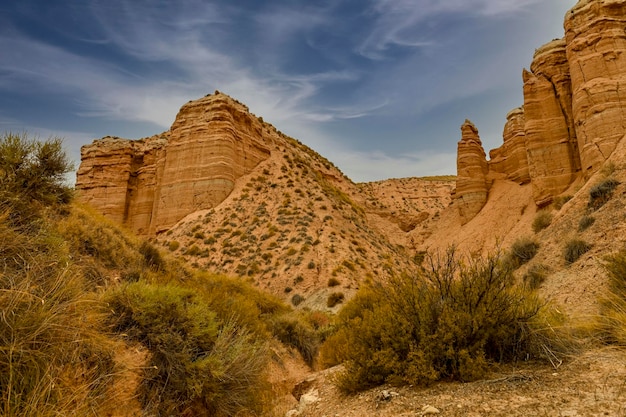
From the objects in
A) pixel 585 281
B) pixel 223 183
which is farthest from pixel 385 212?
pixel 585 281

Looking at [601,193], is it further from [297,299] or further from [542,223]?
[297,299]

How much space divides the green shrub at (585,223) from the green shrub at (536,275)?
2006 millimetres

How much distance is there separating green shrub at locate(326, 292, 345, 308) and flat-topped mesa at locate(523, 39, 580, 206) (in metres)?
14.5

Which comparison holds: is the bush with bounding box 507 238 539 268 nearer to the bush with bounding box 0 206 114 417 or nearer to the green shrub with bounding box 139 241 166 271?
the green shrub with bounding box 139 241 166 271

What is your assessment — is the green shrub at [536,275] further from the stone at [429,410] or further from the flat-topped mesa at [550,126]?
the flat-topped mesa at [550,126]

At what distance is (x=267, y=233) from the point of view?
24453 millimetres

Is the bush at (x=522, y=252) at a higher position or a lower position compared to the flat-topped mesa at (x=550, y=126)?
lower

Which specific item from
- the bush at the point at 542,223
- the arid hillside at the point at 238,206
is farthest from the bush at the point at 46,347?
the bush at the point at 542,223

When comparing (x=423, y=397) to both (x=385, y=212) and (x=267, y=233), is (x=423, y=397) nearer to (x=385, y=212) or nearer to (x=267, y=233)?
(x=267, y=233)

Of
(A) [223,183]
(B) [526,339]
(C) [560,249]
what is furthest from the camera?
(A) [223,183]

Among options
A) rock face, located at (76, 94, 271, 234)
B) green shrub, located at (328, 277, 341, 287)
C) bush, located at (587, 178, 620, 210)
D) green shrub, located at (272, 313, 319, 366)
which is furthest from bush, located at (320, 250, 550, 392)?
rock face, located at (76, 94, 271, 234)

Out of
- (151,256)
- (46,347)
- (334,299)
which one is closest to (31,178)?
(151,256)

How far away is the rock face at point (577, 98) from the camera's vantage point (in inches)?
683

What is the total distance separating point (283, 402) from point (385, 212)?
1718 inches
